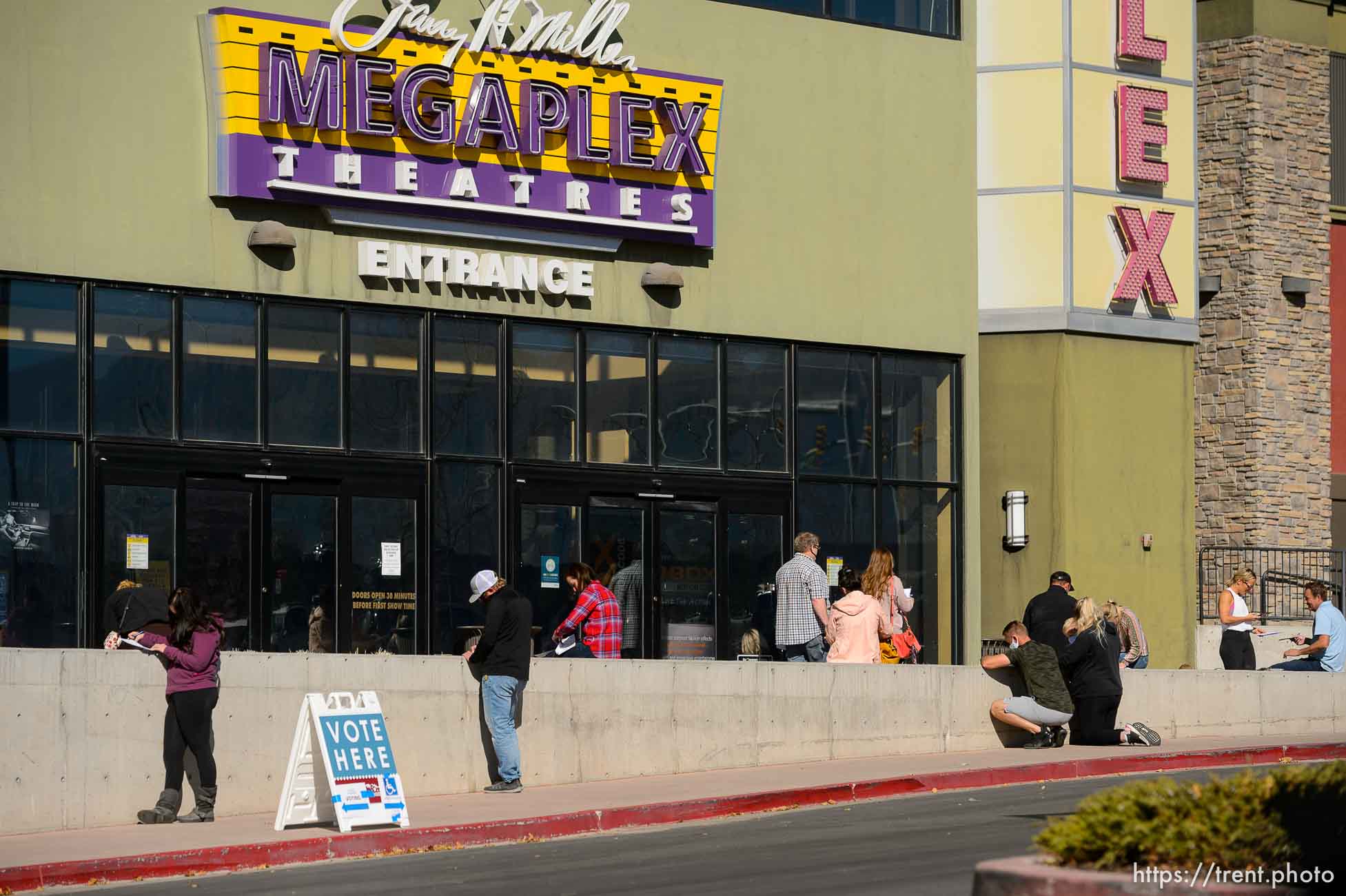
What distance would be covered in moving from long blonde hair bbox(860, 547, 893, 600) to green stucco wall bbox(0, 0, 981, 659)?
4.97 m

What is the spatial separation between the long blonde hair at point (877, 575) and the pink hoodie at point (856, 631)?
0.34 meters

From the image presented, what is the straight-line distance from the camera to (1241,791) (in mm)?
8594

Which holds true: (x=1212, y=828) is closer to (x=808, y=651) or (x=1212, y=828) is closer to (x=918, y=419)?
(x=808, y=651)

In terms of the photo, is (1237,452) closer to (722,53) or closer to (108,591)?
(722,53)

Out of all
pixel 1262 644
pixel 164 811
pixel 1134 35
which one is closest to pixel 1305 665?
pixel 1262 644

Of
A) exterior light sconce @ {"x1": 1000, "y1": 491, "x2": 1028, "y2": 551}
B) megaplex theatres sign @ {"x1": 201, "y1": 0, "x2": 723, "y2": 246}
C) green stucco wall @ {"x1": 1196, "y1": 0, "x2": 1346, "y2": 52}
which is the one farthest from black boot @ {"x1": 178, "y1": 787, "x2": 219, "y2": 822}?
green stucco wall @ {"x1": 1196, "y1": 0, "x2": 1346, "y2": 52}

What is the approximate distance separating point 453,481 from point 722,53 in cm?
668

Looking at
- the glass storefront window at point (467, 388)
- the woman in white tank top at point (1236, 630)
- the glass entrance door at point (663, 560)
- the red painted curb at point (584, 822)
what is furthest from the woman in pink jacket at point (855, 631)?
the woman in white tank top at point (1236, 630)

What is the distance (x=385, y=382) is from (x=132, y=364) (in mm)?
2992

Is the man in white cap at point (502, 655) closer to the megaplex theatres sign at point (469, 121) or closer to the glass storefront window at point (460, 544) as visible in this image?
the glass storefront window at point (460, 544)

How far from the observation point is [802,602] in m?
21.6

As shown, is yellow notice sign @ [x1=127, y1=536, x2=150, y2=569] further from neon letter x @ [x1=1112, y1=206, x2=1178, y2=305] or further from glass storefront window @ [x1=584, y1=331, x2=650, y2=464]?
neon letter x @ [x1=1112, y1=206, x2=1178, y2=305]

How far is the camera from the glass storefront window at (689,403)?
24891mm

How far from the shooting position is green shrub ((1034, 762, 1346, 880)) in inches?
321
